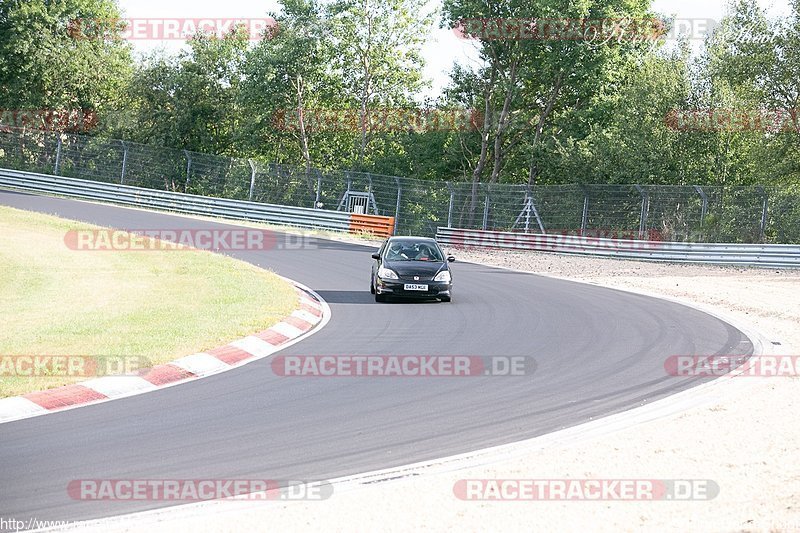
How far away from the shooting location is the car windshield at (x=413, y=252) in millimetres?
19953

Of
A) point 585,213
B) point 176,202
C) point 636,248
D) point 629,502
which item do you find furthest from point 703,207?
point 629,502

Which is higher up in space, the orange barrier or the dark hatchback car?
the orange barrier

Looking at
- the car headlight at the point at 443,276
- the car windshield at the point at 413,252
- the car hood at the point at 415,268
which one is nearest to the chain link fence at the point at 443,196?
the car windshield at the point at 413,252

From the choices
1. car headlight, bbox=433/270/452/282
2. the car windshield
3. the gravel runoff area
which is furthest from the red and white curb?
the car windshield

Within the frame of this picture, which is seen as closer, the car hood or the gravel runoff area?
the gravel runoff area

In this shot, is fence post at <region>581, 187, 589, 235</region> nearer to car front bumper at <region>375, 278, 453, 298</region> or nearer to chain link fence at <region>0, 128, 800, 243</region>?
chain link fence at <region>0, 128, 800, 243</region>

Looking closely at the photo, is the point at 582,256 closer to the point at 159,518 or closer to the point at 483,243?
the point at 483,243

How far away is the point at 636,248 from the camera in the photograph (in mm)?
33344

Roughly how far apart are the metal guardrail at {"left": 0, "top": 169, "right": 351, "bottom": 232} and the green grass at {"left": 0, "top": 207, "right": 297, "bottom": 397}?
14911 mm

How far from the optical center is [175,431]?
26.4 feet

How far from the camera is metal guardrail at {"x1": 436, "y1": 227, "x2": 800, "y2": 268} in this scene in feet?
101

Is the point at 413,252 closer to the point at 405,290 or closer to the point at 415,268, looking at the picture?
the point at 415,268

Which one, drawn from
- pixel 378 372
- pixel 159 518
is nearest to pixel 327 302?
pixel 378 372

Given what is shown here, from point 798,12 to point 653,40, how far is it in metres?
9.81
